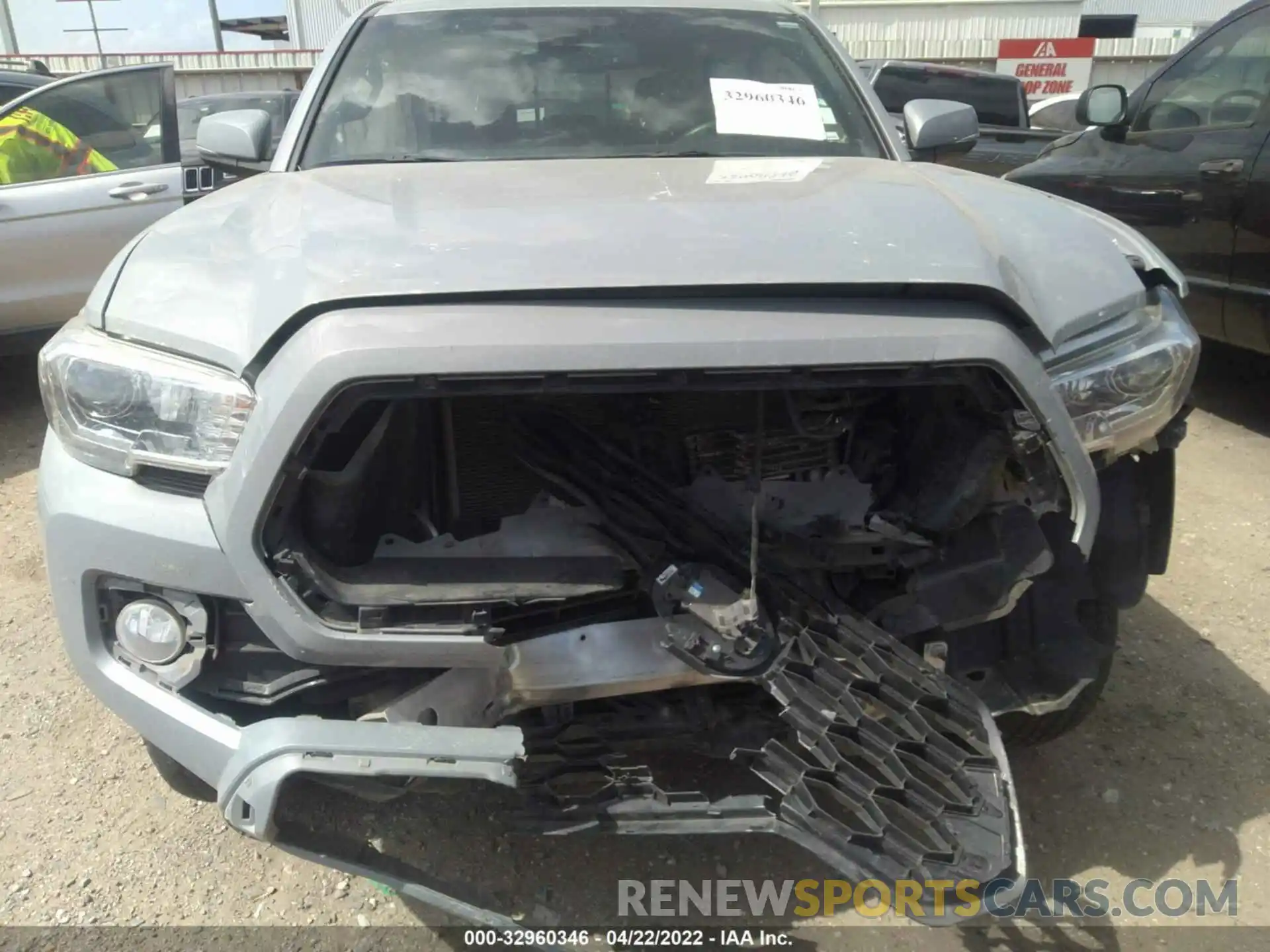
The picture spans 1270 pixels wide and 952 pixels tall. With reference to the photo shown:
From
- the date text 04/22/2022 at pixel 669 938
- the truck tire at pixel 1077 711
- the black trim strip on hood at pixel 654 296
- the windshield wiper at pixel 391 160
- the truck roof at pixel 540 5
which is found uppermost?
the truck roof at pixel 540 5

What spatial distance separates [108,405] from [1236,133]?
14.1 ft

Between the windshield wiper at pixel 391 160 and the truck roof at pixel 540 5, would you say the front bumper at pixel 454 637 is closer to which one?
the windshield wiper at pixel 391 160

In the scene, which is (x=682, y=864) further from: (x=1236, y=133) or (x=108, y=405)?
(x=1236, y=133)

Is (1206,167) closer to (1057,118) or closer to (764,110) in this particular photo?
(1057,118)

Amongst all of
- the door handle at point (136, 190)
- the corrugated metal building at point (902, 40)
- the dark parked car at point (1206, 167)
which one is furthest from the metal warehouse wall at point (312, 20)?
the dark parked car at point (1206, 167)

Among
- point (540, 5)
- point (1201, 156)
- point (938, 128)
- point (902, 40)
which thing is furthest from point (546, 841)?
point (902, 40)

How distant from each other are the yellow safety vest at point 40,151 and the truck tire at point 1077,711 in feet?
15.3

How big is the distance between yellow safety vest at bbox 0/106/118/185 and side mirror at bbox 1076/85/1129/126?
14.8 ft

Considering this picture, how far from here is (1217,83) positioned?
4.33 metres

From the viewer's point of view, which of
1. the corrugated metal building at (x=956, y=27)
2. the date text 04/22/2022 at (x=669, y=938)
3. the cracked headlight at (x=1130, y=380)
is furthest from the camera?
the corrugated metal building at (x=956, y=27)

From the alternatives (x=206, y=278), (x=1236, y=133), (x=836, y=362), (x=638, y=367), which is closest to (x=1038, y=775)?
(x=836, y=362)

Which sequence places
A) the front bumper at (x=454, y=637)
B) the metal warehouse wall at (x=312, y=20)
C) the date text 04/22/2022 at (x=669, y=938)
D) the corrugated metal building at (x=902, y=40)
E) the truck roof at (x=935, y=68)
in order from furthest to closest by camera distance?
the metal warehouse wall at (x=312, y=20), the corrugated metal building at (x=902, y=40), the truck roof at (x=935, y=68), the date text 04/22/2022 at (x=669, y=938), the front bumper at (x=454, y=637)

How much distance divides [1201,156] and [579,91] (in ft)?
9.51

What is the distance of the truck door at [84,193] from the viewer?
177 inches
